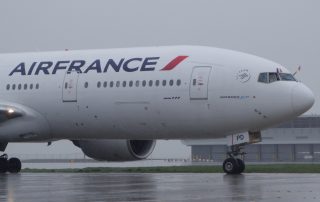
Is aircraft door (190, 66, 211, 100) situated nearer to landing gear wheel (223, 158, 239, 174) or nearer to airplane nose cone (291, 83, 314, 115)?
landing gear wheel (223, 158, 239, 174)

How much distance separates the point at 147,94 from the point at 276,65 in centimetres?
432

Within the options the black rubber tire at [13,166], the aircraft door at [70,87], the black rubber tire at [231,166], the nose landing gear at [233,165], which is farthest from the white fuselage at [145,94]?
the black rubber tire at [13,166]

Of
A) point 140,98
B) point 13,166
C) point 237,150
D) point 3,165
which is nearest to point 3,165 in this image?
point 3,165

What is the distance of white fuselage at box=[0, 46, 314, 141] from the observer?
86.0ft

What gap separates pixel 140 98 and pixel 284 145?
168ft

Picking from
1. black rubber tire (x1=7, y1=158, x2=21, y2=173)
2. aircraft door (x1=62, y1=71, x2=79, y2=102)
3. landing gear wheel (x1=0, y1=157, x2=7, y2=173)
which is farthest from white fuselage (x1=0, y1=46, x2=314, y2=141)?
black rubber tire (x1=7, y1=158, x2=21, y2=173)

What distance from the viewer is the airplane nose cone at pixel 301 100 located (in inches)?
1010

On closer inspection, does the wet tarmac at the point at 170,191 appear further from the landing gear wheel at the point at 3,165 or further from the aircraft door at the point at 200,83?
the landing gear wheel at the point at 3,165

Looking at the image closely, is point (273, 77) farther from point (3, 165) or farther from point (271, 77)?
point (3, 165)

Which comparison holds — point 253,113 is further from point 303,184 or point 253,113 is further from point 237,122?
point 303,184

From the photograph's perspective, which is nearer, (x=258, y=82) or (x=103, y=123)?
(x=258, y=82)

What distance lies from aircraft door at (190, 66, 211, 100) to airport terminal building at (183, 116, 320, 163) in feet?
157

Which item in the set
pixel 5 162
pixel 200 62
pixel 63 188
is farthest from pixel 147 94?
pixel 63 188

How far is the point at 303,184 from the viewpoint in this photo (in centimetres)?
1972
